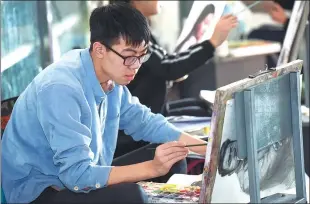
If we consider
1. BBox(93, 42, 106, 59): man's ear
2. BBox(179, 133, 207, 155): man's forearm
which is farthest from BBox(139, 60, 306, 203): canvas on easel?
BBox(93, 42, 106, 59): man's ear

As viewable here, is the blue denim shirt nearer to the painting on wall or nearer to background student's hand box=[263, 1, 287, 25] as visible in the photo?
the painting on wall

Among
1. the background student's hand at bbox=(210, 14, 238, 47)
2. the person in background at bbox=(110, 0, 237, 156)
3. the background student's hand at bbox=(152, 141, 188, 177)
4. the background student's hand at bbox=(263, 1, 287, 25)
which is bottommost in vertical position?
the background student's hand at bbox=(152, 141, 188, 177)

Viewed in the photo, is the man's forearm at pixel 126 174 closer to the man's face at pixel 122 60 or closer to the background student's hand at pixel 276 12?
the man's face at pixel 122 60

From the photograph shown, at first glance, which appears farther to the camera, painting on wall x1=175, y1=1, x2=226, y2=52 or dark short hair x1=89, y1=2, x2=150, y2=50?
painting on wall x1=175, y1=1, x2=226, y2=52

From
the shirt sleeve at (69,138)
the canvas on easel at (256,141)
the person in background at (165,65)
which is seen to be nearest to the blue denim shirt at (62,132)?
the shirt sleeve at (69,138)

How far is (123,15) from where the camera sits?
99.7 inches

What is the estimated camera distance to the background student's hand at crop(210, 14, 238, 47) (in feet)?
11.9

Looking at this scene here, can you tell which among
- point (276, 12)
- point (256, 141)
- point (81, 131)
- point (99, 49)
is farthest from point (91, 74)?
point (276, 12)

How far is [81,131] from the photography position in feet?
7.81

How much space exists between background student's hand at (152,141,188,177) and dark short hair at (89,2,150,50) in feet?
1.21

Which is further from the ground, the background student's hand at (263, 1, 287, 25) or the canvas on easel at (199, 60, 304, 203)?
the background student's hand at (263, 1, 287, 25)

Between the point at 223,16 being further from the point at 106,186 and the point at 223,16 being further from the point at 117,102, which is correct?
the point at 106,186

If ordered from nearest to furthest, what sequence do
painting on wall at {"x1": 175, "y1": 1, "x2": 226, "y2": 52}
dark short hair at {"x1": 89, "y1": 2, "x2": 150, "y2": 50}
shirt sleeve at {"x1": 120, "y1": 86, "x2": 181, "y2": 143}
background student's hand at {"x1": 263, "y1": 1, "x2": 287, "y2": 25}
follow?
dark short hair at {"x1": 89, "y1": 2, "x2": 150, "y2": 50}
shirt sleeve at {"x1": 120, "y1": 86, "x2": 181, "y2": 143}
painting on wall at {"x1": 175, "y1": 1, "x2": 226, "y2": 52}
background student's hand at {"x1": 263, "y1": 1, "x2": 287, "y2": 25}

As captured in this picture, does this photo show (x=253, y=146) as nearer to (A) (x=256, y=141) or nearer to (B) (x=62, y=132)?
(A) (x=256, y=141)
